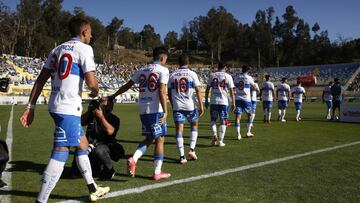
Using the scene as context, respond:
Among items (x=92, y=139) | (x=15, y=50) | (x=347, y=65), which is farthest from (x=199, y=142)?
(x=15, y=50)

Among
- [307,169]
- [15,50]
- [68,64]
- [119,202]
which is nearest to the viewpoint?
[68,64]

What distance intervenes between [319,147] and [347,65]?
200ft

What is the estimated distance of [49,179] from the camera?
4.11 m

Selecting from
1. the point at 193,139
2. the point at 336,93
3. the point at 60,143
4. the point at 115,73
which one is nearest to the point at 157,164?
the point at 60,143

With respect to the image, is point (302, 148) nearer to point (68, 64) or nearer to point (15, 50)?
point (68, 64)

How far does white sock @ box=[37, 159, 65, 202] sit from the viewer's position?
161 inches

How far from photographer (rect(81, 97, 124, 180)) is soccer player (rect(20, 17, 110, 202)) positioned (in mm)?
1289

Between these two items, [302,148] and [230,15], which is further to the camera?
[230,15]

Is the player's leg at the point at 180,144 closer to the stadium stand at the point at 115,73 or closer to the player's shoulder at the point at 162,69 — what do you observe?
the player's shoulder at the point at 162,69

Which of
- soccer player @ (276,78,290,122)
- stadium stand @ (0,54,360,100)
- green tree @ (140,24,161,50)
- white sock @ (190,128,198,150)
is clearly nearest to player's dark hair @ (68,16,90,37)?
white sock @ (190,128,198,150)

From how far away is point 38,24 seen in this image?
81188mm

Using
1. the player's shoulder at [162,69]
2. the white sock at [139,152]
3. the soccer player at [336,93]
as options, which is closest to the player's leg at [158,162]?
the white sock at [139,152]

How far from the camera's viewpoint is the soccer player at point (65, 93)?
13.8ft

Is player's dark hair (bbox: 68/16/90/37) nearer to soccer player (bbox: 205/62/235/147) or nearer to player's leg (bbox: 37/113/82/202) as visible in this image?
player's leg (bbox: 37/113/82/202)
